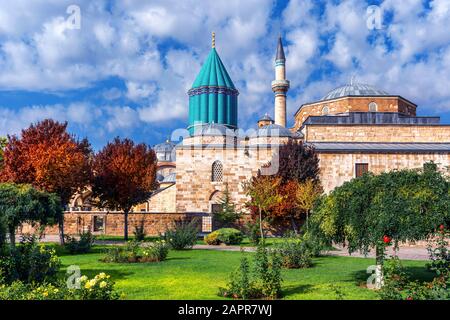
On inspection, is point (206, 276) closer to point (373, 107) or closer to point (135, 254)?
point (135, 254)

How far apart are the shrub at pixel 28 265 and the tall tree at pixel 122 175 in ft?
41.9

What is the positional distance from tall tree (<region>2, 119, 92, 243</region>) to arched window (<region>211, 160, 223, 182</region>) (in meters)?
11.7

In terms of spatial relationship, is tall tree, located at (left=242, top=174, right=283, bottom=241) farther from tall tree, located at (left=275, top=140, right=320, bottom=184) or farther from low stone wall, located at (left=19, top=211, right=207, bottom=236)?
low stone wall, located at (left=19, top=211, right=207, bottom=236)

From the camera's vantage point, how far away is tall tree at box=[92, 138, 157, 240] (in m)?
21.5

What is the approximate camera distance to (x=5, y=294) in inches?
224

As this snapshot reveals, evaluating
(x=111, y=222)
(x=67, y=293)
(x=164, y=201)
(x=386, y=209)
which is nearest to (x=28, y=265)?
(x=67, y=293)

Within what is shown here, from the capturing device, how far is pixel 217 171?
29.8 metres

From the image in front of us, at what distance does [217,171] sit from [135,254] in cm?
1677

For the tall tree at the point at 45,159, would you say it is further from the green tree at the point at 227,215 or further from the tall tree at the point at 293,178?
the tall tree at the point at 293,178

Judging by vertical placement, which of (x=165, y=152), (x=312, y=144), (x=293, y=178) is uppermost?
(x=165, y=152)

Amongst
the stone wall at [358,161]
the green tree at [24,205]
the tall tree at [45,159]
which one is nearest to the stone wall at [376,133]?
the stone wall at [358,161]

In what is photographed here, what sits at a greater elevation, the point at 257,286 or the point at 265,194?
the point at 265,194

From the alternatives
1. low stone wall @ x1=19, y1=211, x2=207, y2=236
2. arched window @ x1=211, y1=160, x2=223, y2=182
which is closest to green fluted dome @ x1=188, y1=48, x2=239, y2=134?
arched window @ x1=211, y1=160, x2=223, y2=182

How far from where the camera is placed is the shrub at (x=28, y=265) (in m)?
8.08
